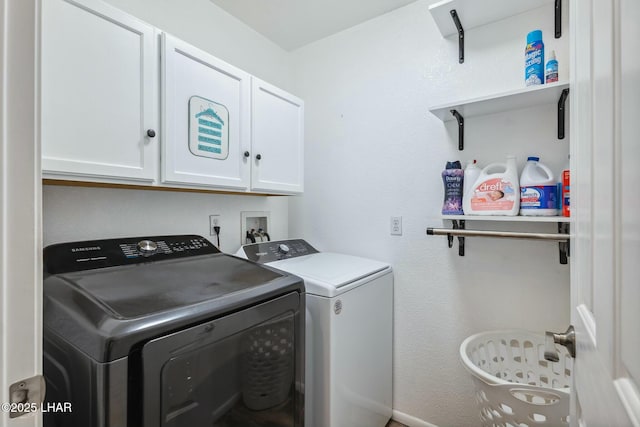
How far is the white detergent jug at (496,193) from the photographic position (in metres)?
1.50

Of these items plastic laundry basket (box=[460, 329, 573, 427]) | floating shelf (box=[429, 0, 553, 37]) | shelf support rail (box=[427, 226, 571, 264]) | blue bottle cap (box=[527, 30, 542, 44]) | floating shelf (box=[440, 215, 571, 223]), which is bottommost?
plastic laundry basket (box=[460, 329, 573, 427])

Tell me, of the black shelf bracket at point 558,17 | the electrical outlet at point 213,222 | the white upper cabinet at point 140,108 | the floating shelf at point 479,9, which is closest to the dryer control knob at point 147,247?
the white upper cabinet at point 140,108

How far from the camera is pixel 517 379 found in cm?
157

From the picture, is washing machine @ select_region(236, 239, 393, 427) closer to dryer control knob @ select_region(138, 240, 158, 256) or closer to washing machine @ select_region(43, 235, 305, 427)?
washing machine @ select_region(43, 235, 305, 427)

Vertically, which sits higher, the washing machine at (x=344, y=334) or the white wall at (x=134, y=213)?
the white wall at (x=134, y=213)

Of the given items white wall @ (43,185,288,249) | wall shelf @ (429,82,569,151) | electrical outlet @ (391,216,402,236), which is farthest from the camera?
electrical outlet @ (391,216,402,236)

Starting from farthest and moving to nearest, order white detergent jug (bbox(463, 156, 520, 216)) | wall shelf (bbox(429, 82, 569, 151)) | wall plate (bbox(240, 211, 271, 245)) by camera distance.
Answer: wall plate (bbox(240, 211, 271, 245)) → white detergent jug (bbox(463, 156, 520, 216)) → wall shelf (bbox(429, 82, 569, 151))

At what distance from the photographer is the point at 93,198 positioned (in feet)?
4.58

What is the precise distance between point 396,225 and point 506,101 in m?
0.90

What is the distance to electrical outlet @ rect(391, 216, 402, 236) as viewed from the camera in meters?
2.01

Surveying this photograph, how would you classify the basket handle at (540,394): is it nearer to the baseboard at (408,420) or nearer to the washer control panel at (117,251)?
the baseboard at (408,420)

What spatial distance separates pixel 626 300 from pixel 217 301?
0.96 meters

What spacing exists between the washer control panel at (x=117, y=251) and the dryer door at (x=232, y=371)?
22.6 inches
